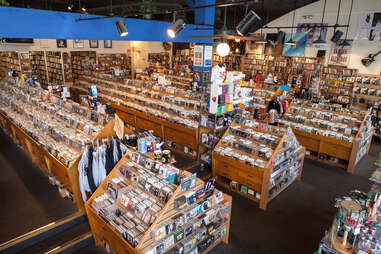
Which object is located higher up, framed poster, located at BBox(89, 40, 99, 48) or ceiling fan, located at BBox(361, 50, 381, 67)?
framed poster, located at BBox(89, 40, 99, 48)

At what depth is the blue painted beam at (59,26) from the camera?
6391 millimetres

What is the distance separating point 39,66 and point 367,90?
683 inches

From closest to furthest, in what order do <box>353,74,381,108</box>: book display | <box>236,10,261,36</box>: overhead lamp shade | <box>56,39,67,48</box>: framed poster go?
1. <box>236,10,261,36</box>: overhead lamp shade
2. <box>353,74,381,108</box>: book display
3. <box>56,39,67,48</box>: framed poster

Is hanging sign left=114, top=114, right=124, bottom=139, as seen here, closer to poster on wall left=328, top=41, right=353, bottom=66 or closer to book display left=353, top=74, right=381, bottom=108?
book display left=353, top=74, right=381, bottom=108

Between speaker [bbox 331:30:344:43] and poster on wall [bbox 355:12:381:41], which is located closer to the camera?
speaker [bbox 331:30:344:43]

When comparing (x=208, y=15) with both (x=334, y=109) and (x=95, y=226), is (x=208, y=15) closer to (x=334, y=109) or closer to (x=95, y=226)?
(x=334, y=109)

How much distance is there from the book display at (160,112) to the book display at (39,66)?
715cm

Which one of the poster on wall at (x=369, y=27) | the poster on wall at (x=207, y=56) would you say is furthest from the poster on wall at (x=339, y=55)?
the poster on wall at (x=207, y=56)

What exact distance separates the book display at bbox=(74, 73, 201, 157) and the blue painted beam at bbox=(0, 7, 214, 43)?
6.19 ft

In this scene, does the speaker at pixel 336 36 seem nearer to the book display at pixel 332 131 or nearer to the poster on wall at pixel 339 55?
the book display at pixel 332 131

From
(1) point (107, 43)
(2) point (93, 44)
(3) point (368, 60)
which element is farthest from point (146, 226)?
(1) point (107, 43)

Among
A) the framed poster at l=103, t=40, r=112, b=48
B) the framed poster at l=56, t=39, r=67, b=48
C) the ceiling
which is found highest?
the ceiling

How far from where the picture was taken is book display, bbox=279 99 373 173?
6.66 m

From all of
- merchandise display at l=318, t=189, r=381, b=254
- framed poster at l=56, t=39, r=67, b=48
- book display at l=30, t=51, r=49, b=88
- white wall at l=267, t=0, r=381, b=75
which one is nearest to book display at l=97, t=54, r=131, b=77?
framed poster at l=56, t=39, r=67, b=48
